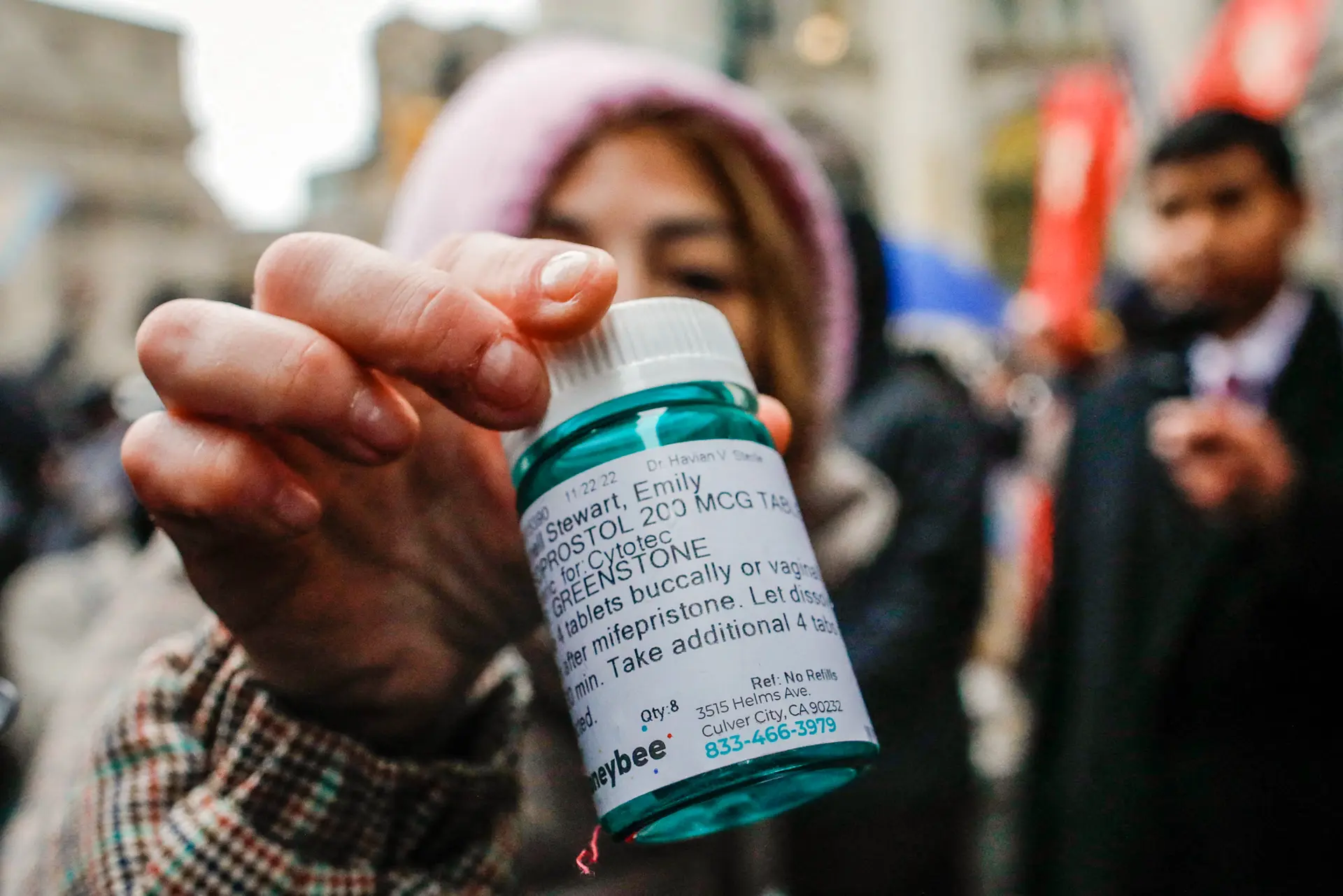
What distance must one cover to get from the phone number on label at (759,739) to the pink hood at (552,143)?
479mm

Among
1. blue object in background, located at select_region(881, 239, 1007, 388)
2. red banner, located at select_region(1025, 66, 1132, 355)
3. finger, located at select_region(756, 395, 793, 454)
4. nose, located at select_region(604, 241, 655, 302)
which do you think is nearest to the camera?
finger, located at select_region(756, 395, 793, 454)

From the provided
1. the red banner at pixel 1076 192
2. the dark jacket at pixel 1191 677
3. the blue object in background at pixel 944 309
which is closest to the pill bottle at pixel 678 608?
the dark jacket at pixel 1191 677

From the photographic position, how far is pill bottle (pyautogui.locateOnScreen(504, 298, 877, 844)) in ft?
1.12

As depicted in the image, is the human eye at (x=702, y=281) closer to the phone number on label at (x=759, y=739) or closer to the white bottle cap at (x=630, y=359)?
the white bottle cap at (x=630, y=359)

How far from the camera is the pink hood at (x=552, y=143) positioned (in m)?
0.72

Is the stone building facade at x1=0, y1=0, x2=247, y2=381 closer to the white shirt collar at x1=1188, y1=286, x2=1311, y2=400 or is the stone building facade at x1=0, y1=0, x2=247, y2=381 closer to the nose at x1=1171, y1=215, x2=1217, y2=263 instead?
the white shirt collar at x1=1188, y1=286, x2=1311, y2=400

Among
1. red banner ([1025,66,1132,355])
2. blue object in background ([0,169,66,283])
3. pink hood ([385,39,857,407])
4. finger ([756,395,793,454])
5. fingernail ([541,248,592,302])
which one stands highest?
red banner ([1025,66,1132,355])

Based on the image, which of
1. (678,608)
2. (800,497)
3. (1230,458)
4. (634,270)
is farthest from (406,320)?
(1230,458)

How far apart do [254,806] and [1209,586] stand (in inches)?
44.0

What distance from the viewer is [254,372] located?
37 centimetres

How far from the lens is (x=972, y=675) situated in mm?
3158

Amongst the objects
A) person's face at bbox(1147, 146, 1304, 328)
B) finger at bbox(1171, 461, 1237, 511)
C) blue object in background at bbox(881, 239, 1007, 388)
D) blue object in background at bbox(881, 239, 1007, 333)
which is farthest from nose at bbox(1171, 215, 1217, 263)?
blue object in background at bbox(881, 239, 1007, 333)

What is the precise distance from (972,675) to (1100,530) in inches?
80.2

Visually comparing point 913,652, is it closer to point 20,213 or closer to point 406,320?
point 406,320
